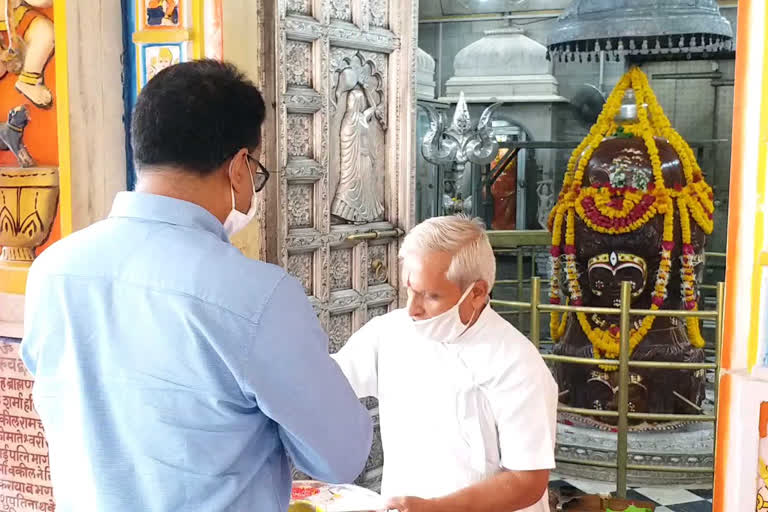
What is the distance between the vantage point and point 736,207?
97.1 inches

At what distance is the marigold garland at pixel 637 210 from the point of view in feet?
19.4

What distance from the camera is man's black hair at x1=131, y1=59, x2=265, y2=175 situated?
1.49 m

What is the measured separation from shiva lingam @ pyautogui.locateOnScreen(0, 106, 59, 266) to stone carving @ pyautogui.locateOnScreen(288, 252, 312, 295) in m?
1.15

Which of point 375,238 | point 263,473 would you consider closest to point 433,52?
point 375,238

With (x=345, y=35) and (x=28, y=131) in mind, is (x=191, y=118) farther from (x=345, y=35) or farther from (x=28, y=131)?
(x=345, y=35)

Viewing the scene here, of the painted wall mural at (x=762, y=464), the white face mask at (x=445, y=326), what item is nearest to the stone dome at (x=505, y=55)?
the painted wall mural at (x=762, y=464)

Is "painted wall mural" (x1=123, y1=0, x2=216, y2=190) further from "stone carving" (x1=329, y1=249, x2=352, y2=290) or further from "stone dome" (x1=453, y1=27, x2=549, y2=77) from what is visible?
"stone dome" (x1=453, y1=27, x2=549, y2=77)

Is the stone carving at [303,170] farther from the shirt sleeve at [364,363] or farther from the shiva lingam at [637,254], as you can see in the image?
the shiva lingam at [637,254]

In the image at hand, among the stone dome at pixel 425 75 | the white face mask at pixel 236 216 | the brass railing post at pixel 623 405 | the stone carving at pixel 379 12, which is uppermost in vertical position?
the stone dome at pixel 425 75

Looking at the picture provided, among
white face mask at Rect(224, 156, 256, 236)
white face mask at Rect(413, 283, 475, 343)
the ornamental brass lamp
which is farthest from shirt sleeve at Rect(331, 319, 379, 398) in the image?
the ornamental brass lamp

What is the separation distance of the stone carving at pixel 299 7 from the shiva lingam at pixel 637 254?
2720mm

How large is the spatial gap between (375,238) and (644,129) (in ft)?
8.42

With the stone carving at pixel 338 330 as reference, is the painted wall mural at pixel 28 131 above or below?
above

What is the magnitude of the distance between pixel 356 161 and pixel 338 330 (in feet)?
2.96
